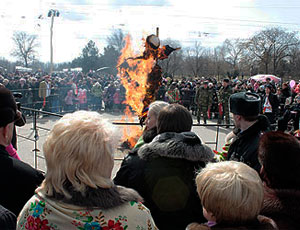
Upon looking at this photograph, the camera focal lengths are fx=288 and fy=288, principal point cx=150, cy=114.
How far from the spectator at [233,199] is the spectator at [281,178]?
0.25m

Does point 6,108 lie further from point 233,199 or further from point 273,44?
point 273,44

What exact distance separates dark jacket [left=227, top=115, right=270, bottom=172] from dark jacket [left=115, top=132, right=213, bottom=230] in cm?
67

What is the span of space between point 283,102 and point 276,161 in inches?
490

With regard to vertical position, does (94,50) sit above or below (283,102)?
above

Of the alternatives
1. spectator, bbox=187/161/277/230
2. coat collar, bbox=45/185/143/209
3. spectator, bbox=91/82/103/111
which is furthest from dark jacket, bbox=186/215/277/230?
spectator, bbox=91/82/103/111

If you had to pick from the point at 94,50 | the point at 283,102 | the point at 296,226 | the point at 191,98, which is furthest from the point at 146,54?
the point at 94,50

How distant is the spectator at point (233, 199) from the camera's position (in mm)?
1562

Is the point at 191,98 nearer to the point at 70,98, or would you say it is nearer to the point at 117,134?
the point at 70,98

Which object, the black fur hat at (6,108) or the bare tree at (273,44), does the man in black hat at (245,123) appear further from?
the bare tree at (273,44)

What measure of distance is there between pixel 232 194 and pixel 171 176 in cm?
68

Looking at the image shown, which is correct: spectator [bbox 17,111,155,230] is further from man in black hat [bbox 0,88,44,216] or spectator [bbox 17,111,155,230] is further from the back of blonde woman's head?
man in black hat [bbox 0,88,44,216]

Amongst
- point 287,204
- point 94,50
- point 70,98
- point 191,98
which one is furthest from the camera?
point 94,50

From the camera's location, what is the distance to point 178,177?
86.1 inches

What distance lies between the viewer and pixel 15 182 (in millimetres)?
1875
